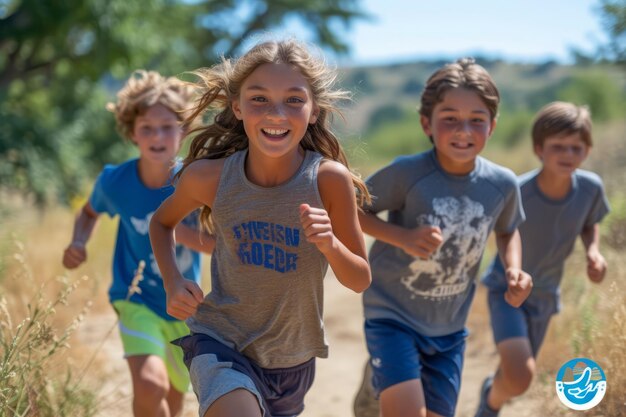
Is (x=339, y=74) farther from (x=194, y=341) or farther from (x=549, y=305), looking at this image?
(x=549, y=305)

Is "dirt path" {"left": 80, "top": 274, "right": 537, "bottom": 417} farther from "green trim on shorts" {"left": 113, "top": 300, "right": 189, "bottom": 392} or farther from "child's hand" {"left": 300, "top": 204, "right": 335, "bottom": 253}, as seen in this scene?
"child's hand" {"left": 300, "top": 204, "right": 335, "bottom": 253}

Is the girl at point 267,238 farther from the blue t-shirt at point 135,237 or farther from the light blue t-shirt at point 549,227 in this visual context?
the light blue t-shirt at point 549,227

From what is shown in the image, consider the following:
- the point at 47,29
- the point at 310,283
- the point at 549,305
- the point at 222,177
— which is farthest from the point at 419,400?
the point at 47,29

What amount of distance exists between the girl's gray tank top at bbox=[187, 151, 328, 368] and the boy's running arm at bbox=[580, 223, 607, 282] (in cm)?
192

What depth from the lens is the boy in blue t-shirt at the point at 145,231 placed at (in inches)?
153

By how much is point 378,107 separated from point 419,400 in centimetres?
9896

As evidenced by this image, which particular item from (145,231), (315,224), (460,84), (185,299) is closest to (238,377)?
(185,299)

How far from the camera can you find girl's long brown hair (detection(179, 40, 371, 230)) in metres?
2.99

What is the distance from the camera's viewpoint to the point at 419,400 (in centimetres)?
336

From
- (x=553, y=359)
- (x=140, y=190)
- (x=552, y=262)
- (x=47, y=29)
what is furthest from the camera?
(x=47, y=29)

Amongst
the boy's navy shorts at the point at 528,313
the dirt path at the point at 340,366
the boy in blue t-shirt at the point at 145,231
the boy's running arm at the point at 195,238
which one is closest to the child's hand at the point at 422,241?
the boy's running arm at the point at 195,238

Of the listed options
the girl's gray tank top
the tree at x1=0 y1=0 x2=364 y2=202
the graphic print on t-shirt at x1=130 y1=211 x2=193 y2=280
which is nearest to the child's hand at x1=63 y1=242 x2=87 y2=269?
the graphic print on t-shirt at x1=130 y1=211 x2=193 y2=280

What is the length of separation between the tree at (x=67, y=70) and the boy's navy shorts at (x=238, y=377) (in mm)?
9178

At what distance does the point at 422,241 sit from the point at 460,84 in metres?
0.81
